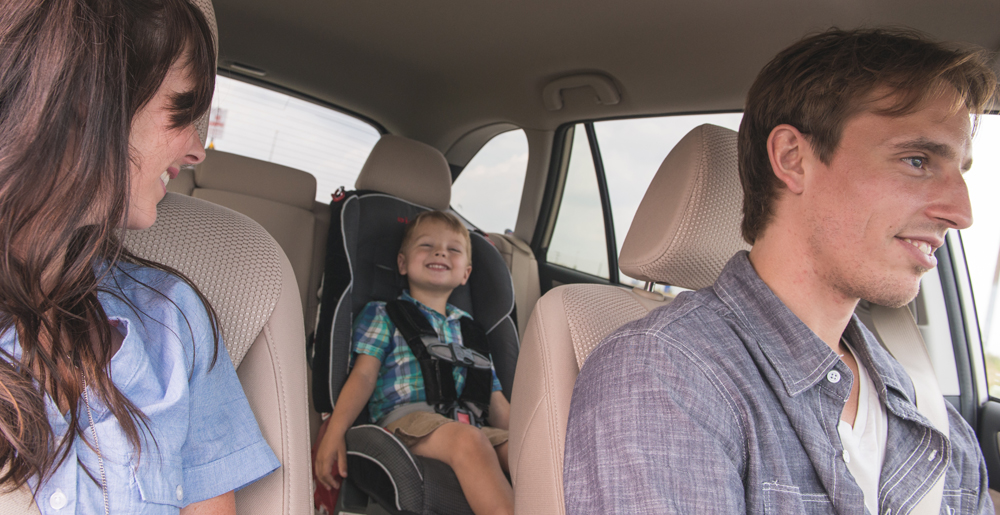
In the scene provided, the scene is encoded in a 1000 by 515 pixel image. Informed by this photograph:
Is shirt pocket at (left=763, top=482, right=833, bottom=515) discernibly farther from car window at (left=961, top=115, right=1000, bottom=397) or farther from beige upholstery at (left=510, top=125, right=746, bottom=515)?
car window at (left=961, top=115, right=1000, bottom=397)

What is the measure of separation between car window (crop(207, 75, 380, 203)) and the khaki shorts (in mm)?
1641

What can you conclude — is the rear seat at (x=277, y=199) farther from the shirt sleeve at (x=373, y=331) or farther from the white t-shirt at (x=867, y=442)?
the white t-shirt at (x=867, y=442)

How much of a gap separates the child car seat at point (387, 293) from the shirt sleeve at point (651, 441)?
Result: 2.19 ft

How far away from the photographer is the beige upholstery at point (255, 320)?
38.5 inches

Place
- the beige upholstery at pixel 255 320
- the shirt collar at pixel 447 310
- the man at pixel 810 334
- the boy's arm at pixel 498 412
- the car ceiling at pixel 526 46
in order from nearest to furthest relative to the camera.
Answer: the man at pixel 810 334, the beige upholstery at pixel 255 320, the car ceiling at pixel 526 46, the boy's arm at pixel 498 412, the shirt collar at pixel 447 310

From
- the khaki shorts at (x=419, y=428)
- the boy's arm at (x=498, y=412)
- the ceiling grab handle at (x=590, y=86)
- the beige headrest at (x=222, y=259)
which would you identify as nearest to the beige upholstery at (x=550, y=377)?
the beige headrest at (x=222, y=259)

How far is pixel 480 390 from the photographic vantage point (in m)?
2.09

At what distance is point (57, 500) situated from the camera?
710 mm

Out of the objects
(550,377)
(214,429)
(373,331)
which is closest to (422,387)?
(373,331)

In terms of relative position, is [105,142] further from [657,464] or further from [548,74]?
[548,74]

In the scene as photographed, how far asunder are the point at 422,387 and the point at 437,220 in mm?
628

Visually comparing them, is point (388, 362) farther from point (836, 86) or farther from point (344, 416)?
point (836, 86)

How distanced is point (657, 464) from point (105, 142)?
2.46ft

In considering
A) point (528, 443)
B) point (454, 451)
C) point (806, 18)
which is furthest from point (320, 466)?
point (806, 18)
